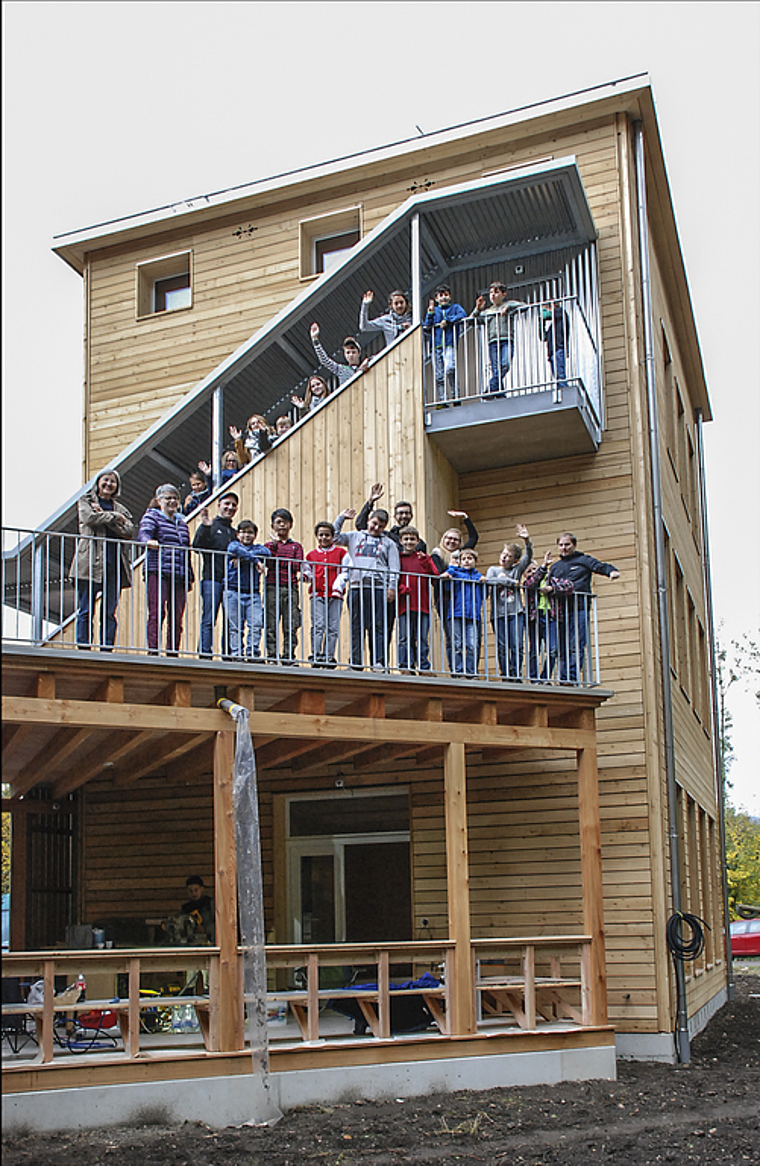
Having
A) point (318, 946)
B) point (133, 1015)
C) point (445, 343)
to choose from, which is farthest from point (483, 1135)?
point (445, 343)

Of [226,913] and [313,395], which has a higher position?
[313,395]

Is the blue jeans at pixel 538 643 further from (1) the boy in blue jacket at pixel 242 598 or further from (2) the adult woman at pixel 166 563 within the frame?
(2) the adult woman at pixel 166 563

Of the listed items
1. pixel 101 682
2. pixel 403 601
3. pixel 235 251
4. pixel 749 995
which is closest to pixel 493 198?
pixel 235 251

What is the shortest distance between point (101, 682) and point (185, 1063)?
3015 mm

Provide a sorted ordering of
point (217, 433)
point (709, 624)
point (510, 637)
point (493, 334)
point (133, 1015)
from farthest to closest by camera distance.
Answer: point (709, 624) → point (217, 433) → point (493, 334) → point (510, 637) → point (133, 1015)

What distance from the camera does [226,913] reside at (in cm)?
968

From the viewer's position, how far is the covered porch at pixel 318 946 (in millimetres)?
9234

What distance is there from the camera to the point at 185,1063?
9164mm

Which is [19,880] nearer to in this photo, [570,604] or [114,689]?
[114,689]

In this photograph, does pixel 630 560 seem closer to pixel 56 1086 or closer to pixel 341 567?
pixel 341 567

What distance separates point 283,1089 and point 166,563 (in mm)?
4450

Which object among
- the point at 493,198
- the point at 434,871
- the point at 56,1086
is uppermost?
the point at 493,198

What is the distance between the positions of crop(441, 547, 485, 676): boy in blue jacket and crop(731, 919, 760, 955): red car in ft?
85.5

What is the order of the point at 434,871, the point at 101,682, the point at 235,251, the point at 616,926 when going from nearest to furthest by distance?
the point at 101,682
the point at 616,926
the point at 434,871
the point at 235,251
